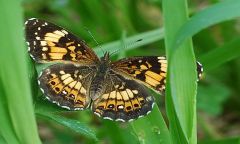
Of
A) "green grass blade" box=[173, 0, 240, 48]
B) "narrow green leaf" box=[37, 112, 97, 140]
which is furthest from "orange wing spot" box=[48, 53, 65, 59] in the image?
"green grass blade" box=[173, 0, 240, 48]

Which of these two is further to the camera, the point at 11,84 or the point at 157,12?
the point at 157,12

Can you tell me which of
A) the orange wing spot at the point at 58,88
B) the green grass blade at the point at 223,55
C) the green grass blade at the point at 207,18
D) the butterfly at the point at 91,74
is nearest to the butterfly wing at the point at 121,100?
the butterfly at the point at 91,74

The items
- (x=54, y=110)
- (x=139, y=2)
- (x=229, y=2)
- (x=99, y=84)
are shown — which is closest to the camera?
(x=229, y=2)

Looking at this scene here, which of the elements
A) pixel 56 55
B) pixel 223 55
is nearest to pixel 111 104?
pixel 56 55

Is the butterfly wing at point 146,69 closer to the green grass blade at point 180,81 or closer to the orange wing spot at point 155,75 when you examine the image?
the orange wing spot at point 155,75

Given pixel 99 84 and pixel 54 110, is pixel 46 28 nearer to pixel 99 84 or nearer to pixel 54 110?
pixel 99 84

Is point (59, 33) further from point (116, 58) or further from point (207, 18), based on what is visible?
point (207, 18)

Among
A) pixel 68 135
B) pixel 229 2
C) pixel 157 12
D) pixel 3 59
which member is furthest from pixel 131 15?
pixel 3 59
